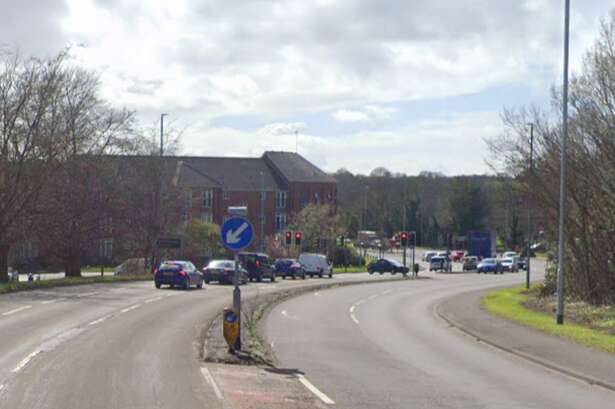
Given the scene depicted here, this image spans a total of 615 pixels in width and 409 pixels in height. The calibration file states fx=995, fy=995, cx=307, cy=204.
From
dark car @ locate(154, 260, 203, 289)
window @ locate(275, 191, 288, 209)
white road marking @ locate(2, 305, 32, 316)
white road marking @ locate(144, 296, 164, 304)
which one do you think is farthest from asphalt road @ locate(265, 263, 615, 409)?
window @ locate(275, 191, 288, 209)

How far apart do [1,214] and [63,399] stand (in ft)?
106

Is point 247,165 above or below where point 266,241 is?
above

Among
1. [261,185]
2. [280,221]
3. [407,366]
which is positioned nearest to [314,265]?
[261,185]

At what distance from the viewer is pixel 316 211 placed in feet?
323

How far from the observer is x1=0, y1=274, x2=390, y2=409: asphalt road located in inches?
502

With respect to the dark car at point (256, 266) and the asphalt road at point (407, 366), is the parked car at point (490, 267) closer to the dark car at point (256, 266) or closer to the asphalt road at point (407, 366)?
the dark car at point (256, 266)

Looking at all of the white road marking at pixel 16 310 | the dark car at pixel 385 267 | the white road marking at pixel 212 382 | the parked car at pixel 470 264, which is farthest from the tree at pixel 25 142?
the parked car at pixel 470 264

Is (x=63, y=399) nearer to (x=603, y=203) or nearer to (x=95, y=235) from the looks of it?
(x=603, y=203)

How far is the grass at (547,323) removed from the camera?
79.7 ft

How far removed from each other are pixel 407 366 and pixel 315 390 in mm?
4667

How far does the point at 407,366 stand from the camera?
18750 millimetres

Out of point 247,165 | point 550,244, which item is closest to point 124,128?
point 550,244

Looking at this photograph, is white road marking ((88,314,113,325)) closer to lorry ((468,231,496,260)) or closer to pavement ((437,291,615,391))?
pavement ((437,291,615,391))

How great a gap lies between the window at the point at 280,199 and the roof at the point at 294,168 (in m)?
1.76
